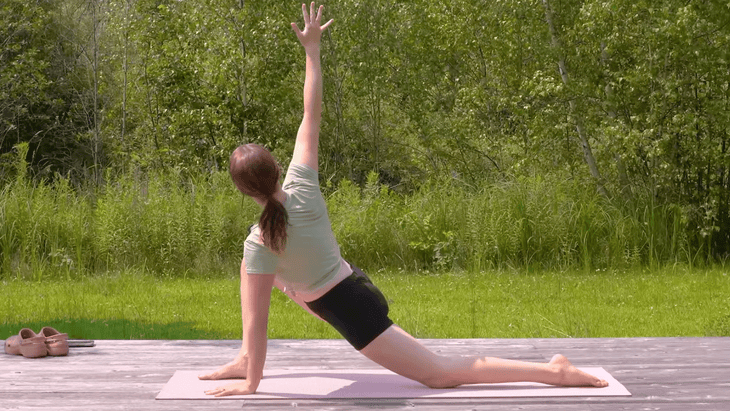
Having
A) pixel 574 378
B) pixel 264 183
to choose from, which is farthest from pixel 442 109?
pixel 264 183

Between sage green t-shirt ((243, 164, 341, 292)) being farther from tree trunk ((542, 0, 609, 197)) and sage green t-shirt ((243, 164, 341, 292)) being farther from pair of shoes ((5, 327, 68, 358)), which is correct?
tree trunk ((542, 0, 609, 197))

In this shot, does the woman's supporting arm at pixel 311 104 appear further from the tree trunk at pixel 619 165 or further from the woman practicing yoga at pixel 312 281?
the tree trunk at pixel 619 165

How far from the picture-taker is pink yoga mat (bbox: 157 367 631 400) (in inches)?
143

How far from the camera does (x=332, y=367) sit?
4.29 metres

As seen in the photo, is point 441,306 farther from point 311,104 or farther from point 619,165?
point 311,104

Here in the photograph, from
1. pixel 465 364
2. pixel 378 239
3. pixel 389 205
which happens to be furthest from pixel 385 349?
pixel 389 205

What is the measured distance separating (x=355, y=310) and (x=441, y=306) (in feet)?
15.4

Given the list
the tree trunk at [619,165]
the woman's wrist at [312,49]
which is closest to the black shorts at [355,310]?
the woman's wrist at [312,49]

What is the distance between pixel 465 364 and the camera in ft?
12.3

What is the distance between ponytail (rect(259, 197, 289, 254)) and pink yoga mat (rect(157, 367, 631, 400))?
67 cm

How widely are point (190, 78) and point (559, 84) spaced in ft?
23.0

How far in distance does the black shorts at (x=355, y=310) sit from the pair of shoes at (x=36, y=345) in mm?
1640

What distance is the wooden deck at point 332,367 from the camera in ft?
11.6

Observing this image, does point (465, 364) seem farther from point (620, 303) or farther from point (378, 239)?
point (378, 239)
